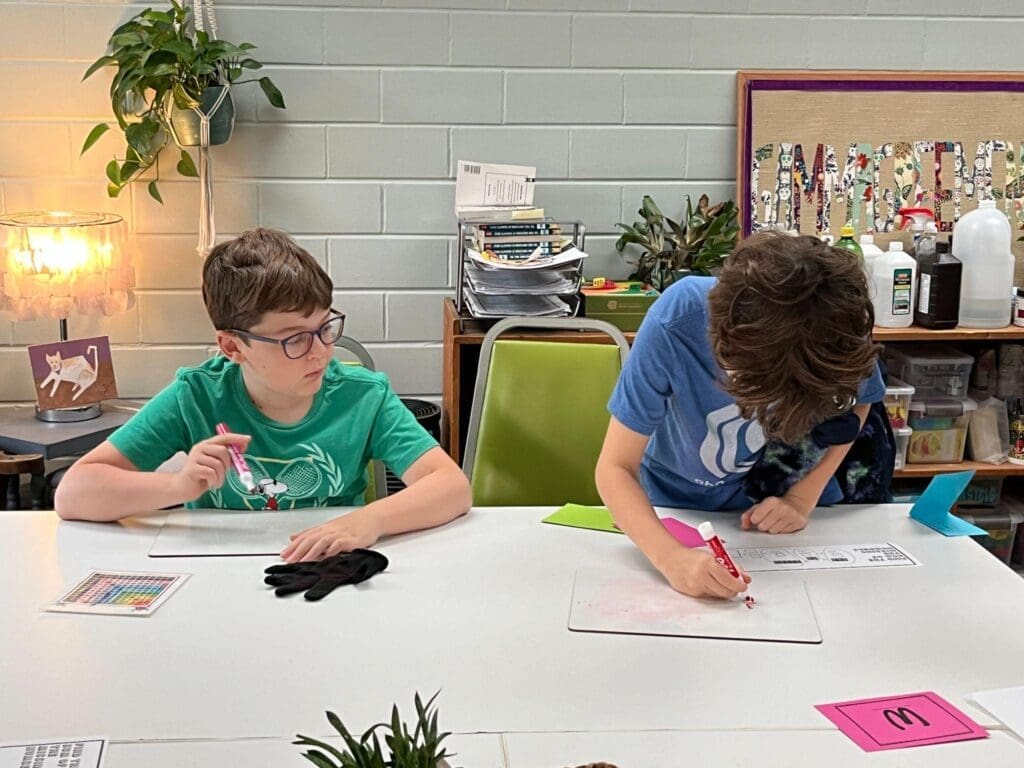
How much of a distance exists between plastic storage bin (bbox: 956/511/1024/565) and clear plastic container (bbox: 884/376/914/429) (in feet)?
1.13

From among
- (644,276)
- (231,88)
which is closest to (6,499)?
(231,88)

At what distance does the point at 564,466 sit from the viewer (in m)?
2.31

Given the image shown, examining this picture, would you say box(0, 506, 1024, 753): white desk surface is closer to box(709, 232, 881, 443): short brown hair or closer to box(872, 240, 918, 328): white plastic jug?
box(709, 232, 881, 443): short brown hair

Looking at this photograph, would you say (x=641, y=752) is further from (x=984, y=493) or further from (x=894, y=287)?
(x=984, y=493)

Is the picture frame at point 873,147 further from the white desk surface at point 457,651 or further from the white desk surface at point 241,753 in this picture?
the white desk surface at point 241,753

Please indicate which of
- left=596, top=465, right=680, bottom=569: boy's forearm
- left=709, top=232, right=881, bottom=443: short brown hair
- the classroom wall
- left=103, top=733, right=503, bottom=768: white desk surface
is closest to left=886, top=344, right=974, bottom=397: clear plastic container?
the classroom wall

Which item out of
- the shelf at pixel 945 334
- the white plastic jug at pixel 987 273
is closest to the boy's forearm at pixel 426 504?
the shelf at pixel 945 334

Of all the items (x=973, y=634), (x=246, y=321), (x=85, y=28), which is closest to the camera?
(x=973, y=634)

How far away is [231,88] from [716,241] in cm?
135

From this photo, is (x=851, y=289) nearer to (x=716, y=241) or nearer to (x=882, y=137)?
(x=716, y=241)

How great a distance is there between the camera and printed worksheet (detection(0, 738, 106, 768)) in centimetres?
113

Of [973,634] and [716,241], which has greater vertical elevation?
[716,241]

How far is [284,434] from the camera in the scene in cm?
194

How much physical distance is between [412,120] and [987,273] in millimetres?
1597
